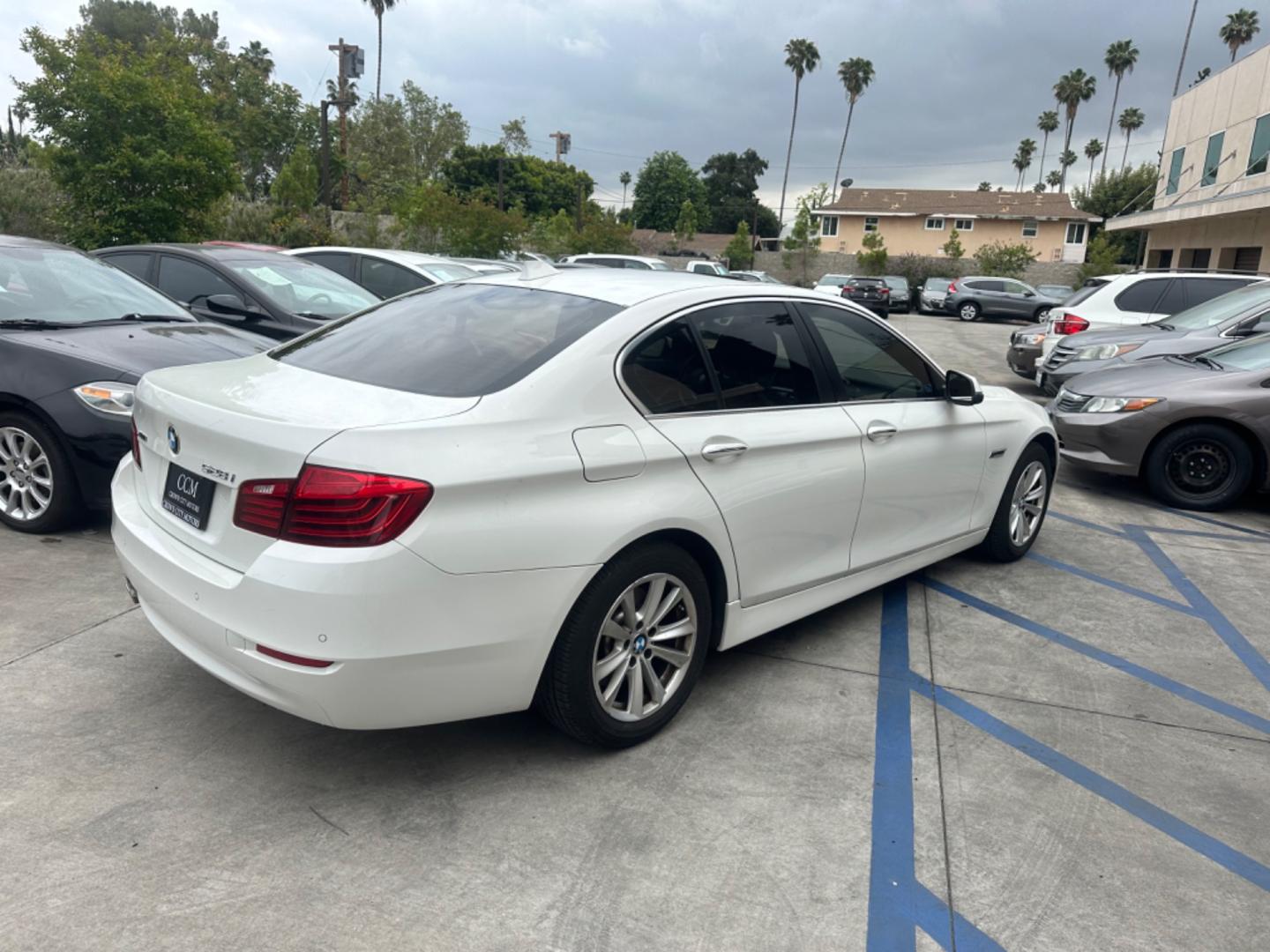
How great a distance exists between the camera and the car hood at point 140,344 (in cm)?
498

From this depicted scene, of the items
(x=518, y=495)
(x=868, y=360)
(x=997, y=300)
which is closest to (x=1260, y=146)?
(x=997, y=300)

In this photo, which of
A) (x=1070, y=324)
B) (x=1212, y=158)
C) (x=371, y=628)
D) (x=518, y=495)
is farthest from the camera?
(x=1212, y=158)

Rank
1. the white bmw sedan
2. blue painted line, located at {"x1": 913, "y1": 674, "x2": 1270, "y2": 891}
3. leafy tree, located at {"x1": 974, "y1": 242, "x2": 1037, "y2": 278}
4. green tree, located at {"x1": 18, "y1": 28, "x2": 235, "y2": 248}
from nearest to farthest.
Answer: the white bmw sedan
blue painted line, located at {"x1": 913, "y1": 674, "x2": 1270, "y2": 891}
green tree, located at {"x1": 18, "y1": 28, "x2": 235, "y2": 248}
leafy tree, located at {"x1": 974, "y1": 242, "x2": 1037, "y2": 278}

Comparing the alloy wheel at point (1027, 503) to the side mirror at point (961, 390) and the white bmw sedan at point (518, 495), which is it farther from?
the white bmw sedan at point (518, 495)

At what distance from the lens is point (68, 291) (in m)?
5.72

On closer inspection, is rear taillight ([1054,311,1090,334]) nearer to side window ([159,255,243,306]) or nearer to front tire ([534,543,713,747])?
side window ([159,255,243,306])

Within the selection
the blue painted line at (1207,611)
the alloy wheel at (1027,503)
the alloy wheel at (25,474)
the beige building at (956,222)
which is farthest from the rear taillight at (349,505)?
the beige building at (956,222)

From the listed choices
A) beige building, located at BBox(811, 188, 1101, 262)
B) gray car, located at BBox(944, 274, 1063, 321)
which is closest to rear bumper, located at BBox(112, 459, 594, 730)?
gray car, located at BBox(944, 274, 1063, 321)

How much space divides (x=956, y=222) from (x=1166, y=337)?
51.8m

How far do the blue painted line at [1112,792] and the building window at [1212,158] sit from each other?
32127mm

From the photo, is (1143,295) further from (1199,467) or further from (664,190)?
(664,190)

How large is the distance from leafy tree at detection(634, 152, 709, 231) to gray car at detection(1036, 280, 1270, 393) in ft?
250

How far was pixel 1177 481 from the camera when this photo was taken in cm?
714

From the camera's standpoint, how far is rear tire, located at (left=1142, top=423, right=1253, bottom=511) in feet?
22.6
